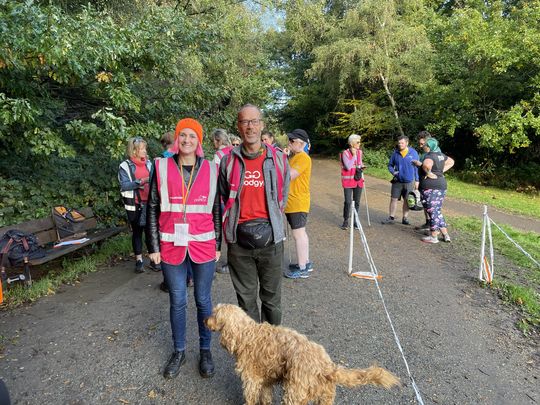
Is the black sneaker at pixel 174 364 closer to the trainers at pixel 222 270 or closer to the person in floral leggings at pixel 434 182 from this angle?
the trainers at pixel 222 270

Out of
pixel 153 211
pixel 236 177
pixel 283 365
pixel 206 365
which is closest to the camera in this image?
pixel 283 365

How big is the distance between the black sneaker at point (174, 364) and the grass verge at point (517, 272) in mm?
3699

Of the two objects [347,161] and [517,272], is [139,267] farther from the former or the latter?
[517,272]

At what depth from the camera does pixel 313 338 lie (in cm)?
377

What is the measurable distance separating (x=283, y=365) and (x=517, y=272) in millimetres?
5108

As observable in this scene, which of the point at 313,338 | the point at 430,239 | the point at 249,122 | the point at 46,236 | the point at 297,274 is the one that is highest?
the point at 249,122

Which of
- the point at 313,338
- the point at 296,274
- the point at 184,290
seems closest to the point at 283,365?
the point at 184,290

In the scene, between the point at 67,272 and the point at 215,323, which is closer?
the point at 215,323

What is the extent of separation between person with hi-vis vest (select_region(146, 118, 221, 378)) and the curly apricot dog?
543 millimetres

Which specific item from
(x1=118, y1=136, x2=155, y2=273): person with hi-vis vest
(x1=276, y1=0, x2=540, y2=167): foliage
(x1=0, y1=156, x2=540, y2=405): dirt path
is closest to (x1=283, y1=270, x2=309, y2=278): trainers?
(x1=0, y1=156, x2=540, y2=405): dirt path

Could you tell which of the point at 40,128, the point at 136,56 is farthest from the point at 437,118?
the point at 40,128

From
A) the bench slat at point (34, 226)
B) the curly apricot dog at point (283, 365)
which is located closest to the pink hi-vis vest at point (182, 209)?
the curly apricot dog at point (283, 365)

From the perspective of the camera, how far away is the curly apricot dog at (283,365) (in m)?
2.18

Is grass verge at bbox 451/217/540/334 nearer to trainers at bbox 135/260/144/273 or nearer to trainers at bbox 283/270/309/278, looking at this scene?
trainers at bbox 283/270/309/278
